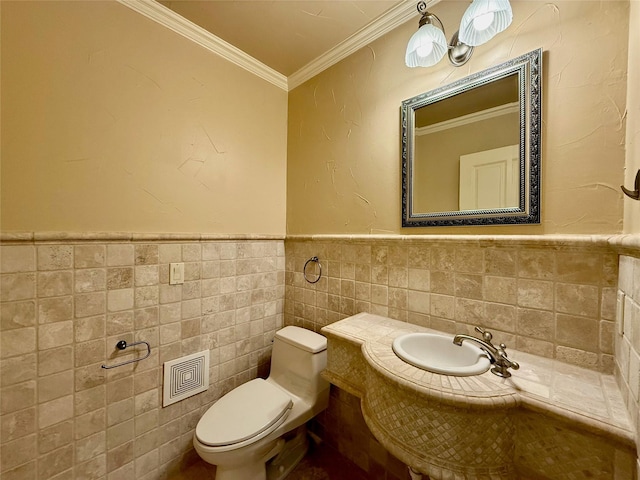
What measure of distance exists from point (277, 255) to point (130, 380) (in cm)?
106

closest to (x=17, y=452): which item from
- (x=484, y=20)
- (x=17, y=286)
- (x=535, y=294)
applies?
(x=17, y=286)

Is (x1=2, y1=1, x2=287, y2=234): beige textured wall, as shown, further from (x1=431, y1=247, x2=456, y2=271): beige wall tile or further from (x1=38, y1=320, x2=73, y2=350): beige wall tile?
(x1=431, y1=247, x2=456, y2=271): beige wall tile

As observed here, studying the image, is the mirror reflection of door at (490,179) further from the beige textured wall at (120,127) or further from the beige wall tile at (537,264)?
the beige textured wall at (120,127)

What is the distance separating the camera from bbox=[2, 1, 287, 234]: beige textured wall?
1.00 metres

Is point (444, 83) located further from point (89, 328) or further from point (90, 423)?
point (90, 423)

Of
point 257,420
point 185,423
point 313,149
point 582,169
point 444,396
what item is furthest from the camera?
A: point 313,149

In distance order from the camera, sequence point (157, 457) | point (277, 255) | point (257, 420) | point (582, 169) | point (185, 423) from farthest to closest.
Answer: point (277, 255), point (185, 423), point (157, 457), point (257, 420), point (582, 169)

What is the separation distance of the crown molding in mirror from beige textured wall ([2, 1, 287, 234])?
0.16 feet

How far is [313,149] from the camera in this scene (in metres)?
1.75

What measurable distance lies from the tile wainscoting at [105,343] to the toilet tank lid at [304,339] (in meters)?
0.33

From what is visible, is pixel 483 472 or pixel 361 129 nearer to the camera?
pixel 483 472

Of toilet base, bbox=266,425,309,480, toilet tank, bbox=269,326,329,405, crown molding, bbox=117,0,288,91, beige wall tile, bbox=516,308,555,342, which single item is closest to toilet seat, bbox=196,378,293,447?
toilet tank, bbox=269,326,329,405

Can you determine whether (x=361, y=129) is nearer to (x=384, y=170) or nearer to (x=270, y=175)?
(x=384, y=170)

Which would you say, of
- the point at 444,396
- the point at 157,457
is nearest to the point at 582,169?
the point at 444,396
